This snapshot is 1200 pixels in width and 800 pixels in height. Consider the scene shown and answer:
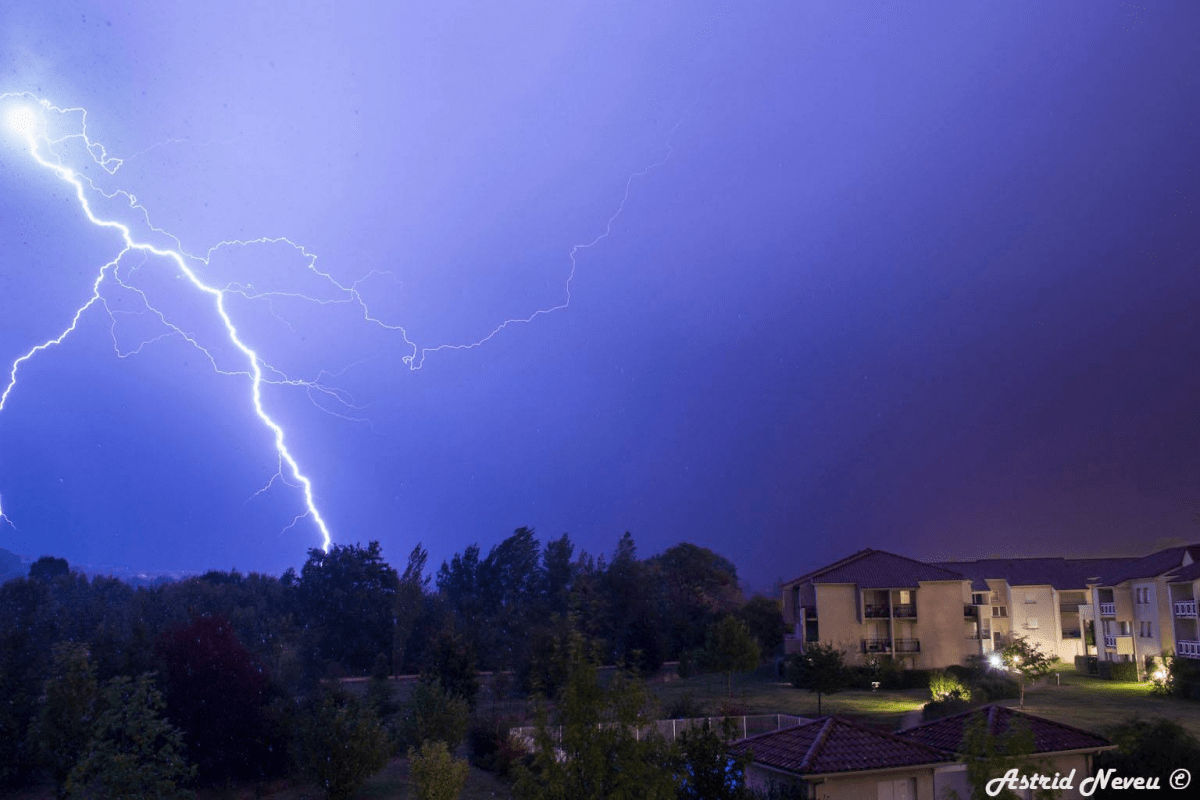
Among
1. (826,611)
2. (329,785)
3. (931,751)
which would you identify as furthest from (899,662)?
(329,785)

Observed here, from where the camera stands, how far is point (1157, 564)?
39844 millimetres

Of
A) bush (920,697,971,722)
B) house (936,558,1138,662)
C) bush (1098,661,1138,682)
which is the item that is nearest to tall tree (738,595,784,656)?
house (936,558,1138,662)

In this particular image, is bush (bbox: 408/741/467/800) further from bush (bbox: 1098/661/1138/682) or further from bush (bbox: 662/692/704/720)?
bush (bbox: 1098/661/1138/682)

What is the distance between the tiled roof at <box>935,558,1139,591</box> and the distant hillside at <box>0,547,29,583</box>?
106494 mm

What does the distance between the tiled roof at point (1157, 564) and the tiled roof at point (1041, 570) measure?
869 centimetres

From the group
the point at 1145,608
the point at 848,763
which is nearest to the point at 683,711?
the point at 848,763

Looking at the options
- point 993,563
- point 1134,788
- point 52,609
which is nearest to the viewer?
point 1134,788

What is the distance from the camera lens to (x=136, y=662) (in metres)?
22.6

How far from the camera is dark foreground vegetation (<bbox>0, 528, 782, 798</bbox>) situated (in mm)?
10469

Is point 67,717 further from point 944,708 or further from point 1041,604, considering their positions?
point 1041,604

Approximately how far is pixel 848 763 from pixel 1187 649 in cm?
2904

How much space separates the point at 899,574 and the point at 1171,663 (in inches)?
474

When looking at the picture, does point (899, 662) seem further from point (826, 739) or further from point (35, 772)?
point (35, 772)

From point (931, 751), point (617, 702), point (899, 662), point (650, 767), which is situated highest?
point (617, 702)
